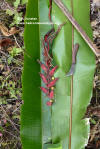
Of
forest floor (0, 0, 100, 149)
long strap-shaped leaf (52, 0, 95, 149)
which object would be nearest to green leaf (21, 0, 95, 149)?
long strap-shaped leaf (52, 0, 95, 149)

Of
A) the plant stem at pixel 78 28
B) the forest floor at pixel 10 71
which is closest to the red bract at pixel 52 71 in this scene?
the plant stem at pixel 78 28

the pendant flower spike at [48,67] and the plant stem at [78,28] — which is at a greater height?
the plant stem at [78,28]

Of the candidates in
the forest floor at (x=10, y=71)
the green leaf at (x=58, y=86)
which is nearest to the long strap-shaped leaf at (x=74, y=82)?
the green leaf at (x=58, y=86)

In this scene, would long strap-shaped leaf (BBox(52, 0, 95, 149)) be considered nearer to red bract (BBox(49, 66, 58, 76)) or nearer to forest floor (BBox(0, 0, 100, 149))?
red bract (BBox(49, 66, 58, 76))

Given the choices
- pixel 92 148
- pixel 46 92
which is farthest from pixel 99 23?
pixel 92 148

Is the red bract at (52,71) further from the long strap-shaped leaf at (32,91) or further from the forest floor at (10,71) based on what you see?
the forest floor at (10,71)

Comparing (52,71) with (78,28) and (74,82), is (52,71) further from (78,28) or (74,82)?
(78,28)

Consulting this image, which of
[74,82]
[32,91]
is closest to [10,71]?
[32,91]

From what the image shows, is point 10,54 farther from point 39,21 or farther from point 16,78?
point 39,21

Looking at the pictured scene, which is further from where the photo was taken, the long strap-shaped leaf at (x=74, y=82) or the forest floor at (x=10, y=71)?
the forest floor at (x=10, y=71)
